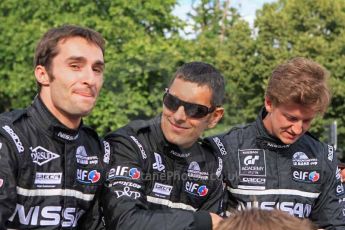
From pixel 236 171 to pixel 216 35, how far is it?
25.0 metres

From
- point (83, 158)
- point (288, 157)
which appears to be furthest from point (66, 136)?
point (288, 157)

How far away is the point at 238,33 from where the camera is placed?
27.5 meters

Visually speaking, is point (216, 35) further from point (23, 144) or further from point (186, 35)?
point (23, 144)

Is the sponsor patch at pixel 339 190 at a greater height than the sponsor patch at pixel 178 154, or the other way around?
the sponsor patch at pixel 178 154

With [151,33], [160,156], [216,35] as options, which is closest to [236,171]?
[160,156]

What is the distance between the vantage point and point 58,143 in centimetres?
327

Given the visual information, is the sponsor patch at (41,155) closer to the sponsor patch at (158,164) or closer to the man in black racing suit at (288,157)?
the sponsor patch at (158,164)

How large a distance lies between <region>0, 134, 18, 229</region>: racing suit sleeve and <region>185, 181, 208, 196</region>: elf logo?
1.10m

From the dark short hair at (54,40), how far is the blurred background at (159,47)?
515 inches

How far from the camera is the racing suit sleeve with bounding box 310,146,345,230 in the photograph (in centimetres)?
418

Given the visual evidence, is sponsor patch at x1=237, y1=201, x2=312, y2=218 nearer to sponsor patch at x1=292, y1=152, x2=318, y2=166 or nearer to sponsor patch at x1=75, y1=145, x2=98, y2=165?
sponsor patch at x1=292, y1=152, x2=318, y2=166

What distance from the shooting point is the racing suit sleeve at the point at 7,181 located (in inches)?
113

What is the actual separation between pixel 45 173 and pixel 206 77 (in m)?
1.13

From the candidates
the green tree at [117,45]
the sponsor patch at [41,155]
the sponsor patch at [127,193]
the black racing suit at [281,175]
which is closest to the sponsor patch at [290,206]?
the black racing suit at [281,175]
